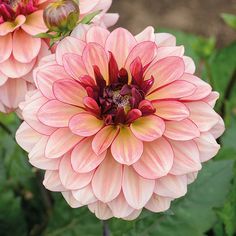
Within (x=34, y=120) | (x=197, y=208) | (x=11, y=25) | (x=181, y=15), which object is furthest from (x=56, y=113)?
(x=181, y=15)

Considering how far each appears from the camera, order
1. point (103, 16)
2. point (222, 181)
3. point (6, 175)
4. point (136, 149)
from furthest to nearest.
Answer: point (6, 175) → point (222, 181) → point (103, 16) → point (136, 149)

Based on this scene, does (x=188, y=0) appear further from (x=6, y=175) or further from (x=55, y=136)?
(x=55, y=136)

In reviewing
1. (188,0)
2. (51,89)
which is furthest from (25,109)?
(188,0)

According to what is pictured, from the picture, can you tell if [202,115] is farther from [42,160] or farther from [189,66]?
[42,160]

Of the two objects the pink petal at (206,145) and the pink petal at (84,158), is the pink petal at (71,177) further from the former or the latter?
the pink petal at (206,145)

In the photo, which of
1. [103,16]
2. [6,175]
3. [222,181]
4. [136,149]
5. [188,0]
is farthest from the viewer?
[188,0]

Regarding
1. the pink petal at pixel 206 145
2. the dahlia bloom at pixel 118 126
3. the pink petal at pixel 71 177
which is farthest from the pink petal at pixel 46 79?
the pink petal at pixel 206 145

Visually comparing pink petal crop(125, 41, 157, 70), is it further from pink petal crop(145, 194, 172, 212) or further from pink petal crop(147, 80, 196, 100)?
pink petal crop(145, 194, 172, 212)
